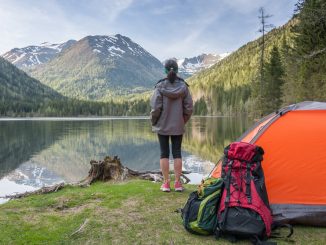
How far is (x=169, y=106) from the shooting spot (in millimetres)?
8375

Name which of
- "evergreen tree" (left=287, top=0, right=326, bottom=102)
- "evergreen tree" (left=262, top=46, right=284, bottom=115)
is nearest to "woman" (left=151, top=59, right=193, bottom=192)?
"evergreen tree" (left=287, top=0, right=326, bottom=102)

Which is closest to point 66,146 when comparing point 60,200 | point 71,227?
point 60,200

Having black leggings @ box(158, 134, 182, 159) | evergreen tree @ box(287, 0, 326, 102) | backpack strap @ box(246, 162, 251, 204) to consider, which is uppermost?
evergreen tree @ box(287, 0, 326, 102)

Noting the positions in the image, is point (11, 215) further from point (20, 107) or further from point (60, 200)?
point (20, 107)

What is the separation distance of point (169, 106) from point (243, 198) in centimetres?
335

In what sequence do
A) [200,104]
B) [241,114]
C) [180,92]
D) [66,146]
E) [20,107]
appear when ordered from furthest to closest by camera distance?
[20,107]
[200,104]
[241,114]
[66,146]
[180,92]

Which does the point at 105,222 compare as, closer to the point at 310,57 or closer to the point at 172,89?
the point at 172,89

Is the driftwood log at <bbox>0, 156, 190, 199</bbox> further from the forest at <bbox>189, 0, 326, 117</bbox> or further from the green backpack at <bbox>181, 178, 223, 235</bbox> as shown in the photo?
the forest at <bbox>189, 0, 326, 117</bbox>

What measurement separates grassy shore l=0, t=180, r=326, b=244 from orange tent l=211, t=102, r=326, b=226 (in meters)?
0.42

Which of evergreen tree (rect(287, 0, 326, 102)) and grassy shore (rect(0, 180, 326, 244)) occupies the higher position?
evergreen tree (rect(287, 0, 326, 102))

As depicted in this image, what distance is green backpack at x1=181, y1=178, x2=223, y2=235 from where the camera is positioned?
5684 millimetres

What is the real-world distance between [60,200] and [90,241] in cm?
338

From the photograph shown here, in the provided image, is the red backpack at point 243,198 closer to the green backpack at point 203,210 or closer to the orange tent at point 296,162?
the green backpack at point 203,210

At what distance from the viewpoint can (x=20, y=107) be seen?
174 m
